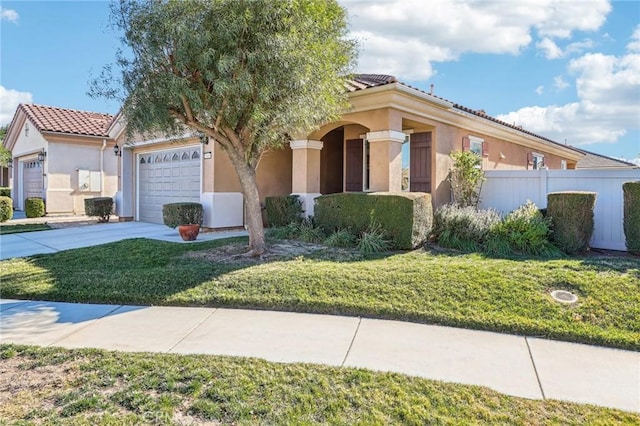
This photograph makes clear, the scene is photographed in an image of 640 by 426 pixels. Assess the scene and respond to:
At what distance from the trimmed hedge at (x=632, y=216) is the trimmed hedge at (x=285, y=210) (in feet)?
25.6

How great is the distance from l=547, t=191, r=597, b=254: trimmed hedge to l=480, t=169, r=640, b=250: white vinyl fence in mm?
1160

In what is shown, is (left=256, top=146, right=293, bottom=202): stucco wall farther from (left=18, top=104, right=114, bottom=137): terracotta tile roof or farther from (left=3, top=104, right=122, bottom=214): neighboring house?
(left=18, top=104, right=114, bottom=137): terracotta tile roof

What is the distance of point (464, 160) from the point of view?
39.8ft

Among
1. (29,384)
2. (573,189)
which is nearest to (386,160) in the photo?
(573,189)

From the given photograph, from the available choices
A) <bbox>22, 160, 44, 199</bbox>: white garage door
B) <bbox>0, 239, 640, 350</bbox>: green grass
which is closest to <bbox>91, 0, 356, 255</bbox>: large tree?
<bbox>0, 239, 640, 350</bbox>: green grass

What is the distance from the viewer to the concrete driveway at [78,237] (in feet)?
35.9

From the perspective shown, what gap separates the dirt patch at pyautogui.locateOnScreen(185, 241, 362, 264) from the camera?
8516 mm

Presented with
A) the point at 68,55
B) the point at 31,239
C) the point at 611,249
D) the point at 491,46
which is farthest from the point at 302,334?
the point at 491,46

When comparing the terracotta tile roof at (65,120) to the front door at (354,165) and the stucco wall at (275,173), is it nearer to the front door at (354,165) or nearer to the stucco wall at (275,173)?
the stucco wall at (275,173)

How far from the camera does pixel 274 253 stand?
9008 mm

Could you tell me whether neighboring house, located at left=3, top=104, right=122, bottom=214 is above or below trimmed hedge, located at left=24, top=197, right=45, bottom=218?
above

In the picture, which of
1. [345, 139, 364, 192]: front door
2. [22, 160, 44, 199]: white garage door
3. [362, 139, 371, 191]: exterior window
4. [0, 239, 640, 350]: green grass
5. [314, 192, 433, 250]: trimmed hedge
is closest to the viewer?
[0, 239, 640, 350]: green grass

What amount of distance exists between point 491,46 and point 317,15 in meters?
9.36

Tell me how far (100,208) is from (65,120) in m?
8.61
